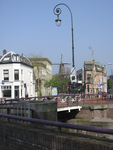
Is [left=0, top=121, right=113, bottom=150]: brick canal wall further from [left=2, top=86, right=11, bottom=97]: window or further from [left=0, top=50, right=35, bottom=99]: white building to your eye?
[left=2, top=86, right=11, bottom=97]: window

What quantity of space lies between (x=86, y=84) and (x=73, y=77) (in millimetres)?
45840

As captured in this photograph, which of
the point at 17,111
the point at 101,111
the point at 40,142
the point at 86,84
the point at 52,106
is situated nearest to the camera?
the point at 40,142

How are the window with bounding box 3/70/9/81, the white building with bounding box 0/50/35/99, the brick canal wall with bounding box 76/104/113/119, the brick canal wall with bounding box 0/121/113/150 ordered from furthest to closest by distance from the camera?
1. the window with bounding box 3/70/9/81
2. the white building with bounding box 0/50/35/99
3. the brick canal wall with bounding box 76/104/113/119
4. the brick canal wall with bounding box 0/121/113/150

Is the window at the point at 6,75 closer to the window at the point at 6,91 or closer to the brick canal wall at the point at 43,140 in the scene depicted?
the window at the point at 6,91

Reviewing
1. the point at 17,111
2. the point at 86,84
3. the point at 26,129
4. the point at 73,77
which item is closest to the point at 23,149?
the point at 26,129

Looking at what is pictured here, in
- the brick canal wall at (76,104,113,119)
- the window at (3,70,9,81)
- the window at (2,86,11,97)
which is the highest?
the window at (3,70,9,81)

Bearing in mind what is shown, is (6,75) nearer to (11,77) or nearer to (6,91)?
(11,77)

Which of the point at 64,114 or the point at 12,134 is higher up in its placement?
the point at 12,134

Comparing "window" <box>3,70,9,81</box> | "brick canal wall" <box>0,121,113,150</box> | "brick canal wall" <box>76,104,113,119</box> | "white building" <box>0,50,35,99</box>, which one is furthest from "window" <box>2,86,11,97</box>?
"brick canal wall" <box>0,121,113,150</box>

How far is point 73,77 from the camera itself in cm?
1541

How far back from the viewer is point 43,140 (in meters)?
4.54

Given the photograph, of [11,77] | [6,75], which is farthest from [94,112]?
[6,75]

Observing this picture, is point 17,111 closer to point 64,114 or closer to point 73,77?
point 73,77

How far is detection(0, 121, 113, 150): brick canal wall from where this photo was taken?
3.72 m
